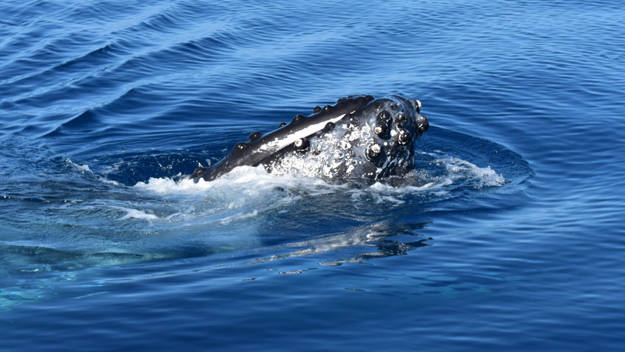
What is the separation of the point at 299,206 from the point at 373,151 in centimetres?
112

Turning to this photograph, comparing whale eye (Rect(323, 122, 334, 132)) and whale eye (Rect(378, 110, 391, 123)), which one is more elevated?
whale eye (Rect(378, 110, 391, 123))

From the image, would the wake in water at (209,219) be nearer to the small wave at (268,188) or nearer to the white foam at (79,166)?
the small wave at (268,188)

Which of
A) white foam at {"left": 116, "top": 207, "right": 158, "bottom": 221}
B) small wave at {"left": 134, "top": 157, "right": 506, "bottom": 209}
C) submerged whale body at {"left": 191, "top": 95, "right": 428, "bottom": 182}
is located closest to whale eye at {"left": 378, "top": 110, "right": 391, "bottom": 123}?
submerged whale body at {"left": 191, "top": 95, "right": 428, "bottom": 182}

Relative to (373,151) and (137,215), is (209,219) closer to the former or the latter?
(137,215)

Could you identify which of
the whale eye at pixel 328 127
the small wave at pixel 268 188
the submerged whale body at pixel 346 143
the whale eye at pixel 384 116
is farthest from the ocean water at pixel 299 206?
the whale eye at pixel 384 116

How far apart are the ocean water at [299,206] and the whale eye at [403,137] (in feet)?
2.35

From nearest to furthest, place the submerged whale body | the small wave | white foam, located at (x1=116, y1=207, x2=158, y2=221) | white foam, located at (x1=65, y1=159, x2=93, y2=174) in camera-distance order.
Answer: the submerged whale body, white foam, located at (x1=116, y1=207, x2=158, y2=221), the small wave, white foam, located at (x1=65, y1=159, x2=93, y2=174)

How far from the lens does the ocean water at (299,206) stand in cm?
803

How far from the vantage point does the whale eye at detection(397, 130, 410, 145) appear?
1041 cm

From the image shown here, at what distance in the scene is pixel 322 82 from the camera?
64.7 feet

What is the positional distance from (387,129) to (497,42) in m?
13.8

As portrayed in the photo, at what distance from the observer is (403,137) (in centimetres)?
1045

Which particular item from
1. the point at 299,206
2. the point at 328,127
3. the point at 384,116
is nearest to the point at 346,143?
the point at 328,127

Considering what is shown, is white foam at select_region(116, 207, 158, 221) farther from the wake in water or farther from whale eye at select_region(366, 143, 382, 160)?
whale eye at select_region(366, 143, 382, 160)
